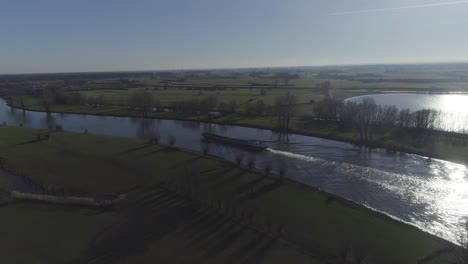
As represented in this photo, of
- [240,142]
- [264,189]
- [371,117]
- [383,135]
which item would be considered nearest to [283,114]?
[240,142]

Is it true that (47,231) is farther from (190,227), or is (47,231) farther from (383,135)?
(383,135)

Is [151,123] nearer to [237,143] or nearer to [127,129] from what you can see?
[127,129]

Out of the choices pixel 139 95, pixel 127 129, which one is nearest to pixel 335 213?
pixel 127 129

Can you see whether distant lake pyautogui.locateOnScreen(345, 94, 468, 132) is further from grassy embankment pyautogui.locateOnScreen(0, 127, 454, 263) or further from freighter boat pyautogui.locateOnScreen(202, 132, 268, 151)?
grassy embankment pyautogui.locateOnScreen(0, 127, 454, 263)

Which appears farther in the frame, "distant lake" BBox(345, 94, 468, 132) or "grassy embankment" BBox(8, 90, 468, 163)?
"distant lake" BBox(345, 94, 468, 132)

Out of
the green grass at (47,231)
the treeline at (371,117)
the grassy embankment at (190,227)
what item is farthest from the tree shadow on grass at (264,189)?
the treeline at (371,117)

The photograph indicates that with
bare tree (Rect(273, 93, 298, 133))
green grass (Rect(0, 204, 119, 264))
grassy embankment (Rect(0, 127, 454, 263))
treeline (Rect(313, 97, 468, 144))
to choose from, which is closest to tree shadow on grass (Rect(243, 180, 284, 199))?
grassy embankment (Rect(0, 127, 454, 263))

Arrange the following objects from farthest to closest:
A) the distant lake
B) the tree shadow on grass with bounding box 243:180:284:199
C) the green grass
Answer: the distant lake < the tree shadow on grass with bounding box 243:180:284:199 < the green grass
